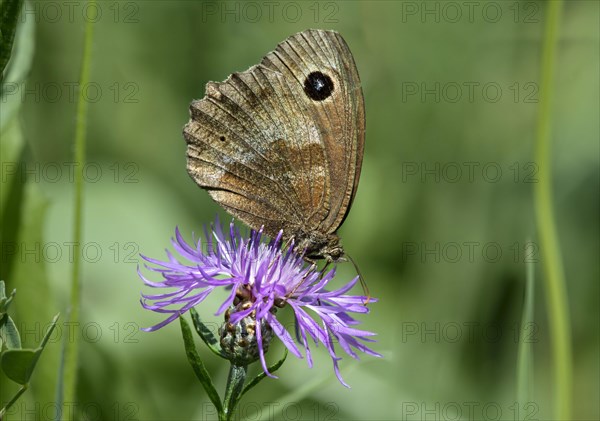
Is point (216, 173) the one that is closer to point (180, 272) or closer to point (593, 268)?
point (180, 272)

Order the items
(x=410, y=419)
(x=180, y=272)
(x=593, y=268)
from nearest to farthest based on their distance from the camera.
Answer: (x=180, y=272) → (x=410, y=419) → (x=593, y=268)

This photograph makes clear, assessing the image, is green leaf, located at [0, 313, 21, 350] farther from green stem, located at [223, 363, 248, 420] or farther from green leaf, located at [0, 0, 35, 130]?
green leaf, located at [0, 0, 35, 130]

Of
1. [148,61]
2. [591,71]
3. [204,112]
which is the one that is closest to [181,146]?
[148,61]

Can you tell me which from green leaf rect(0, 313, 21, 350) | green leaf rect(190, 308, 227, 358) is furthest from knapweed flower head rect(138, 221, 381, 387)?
green leaf rect(0, 313, 21, 350)

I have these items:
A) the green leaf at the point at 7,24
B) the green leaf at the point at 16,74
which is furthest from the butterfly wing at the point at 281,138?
the green leaf at the point at 7,24

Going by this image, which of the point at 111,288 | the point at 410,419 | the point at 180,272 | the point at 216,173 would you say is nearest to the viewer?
the point at 180,272
